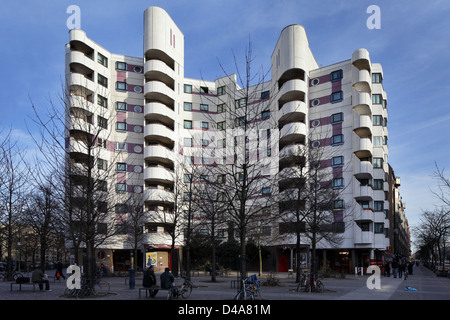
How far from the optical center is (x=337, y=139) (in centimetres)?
5109

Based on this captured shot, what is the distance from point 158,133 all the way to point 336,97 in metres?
22.7

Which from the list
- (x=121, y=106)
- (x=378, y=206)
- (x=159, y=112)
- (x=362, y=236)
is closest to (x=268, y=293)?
(x=362, y=236)

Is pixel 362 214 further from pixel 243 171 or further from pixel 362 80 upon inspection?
pixel 243 171

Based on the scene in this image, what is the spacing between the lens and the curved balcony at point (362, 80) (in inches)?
1967

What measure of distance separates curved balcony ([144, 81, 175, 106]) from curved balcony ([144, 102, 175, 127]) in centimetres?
143

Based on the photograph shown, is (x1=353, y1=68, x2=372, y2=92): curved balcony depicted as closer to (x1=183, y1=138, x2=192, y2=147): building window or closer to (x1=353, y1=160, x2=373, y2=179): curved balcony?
(x1=353, y1=160, x2=373, y2=179): curved balcony

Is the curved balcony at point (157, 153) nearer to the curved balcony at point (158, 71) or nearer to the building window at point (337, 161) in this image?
the curved balcony at point (158, 71)

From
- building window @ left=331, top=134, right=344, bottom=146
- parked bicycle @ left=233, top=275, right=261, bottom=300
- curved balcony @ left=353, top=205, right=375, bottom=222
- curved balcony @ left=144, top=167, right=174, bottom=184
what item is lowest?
parked bicycle @ left=233, top=275, right=261, bottom=300

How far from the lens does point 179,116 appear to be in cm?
5912

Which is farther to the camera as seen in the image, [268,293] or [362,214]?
[362,214]

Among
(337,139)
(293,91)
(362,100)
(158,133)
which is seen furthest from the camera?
(158,133)

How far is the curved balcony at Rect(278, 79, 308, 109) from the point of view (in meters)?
52.3

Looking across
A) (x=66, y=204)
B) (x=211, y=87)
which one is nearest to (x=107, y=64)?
(x=211, y=87)

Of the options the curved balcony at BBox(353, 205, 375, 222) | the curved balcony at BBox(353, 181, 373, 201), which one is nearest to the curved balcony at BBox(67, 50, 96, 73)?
the curved balcony at BBox(353, 181, 373, 201)
